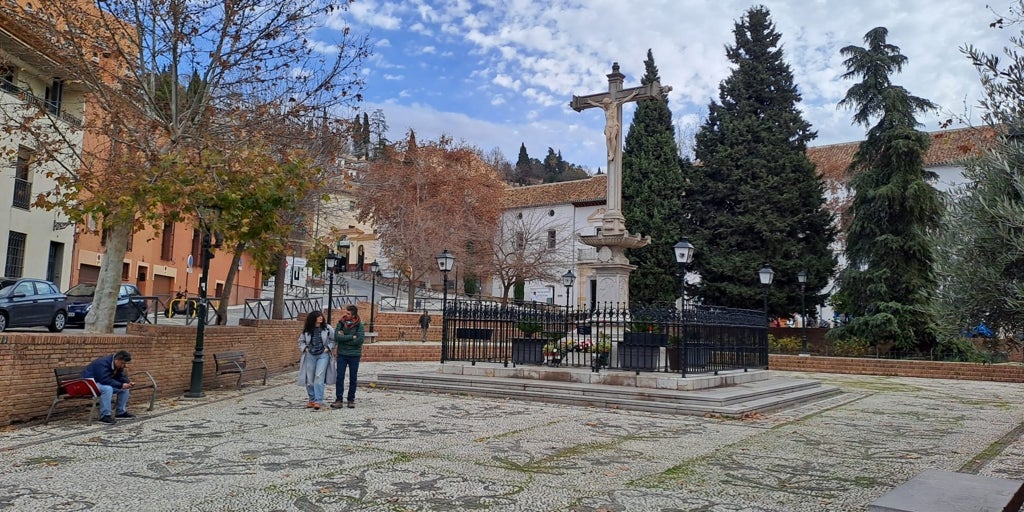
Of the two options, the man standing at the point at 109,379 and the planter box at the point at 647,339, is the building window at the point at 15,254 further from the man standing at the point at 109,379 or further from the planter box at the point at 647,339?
the planter box at the point at 647,339

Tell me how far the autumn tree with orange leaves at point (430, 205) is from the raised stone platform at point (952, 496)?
32.4 m

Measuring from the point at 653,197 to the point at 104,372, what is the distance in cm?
2987

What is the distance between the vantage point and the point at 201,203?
13.1 metres

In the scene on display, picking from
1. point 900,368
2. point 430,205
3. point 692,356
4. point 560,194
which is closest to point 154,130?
point 692,356

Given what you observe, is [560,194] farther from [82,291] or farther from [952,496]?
[952,496]

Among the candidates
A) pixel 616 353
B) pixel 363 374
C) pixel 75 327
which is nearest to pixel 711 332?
pixel 616 353

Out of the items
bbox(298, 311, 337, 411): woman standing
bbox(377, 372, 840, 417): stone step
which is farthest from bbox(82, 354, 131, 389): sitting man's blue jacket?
bbox(377, 372, 840, 417): stone step

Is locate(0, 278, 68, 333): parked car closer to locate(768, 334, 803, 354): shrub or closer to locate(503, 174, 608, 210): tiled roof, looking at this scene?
locate(768, 334, 803, 354): shrub

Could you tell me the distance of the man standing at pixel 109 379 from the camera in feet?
31.7

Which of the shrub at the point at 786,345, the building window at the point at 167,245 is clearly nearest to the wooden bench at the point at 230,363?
the shrub at the point at 786,345

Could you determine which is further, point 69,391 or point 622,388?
point 622,388

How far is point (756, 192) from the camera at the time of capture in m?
32.1

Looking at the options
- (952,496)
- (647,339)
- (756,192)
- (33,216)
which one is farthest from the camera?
(756,192)

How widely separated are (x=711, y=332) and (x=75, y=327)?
1727cm
